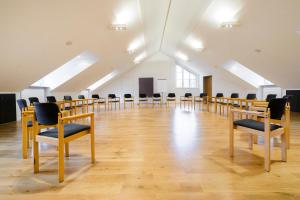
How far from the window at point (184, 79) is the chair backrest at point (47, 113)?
35.6 ft

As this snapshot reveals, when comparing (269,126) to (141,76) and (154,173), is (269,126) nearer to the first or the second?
(154,173)

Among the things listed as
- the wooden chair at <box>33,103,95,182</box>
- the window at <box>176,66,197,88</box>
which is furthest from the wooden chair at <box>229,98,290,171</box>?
the window at <box>176,66,197,88</box>

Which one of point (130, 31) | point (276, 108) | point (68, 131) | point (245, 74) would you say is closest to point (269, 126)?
point (276, 108)

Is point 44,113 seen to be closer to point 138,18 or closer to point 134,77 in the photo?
point 138,18

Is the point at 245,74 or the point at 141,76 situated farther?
the point at 141,76

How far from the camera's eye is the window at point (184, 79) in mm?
12414

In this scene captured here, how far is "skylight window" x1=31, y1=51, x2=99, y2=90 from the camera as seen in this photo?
694 centimetres

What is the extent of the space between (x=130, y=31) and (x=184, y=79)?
24.8ft

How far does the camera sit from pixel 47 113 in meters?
2.01

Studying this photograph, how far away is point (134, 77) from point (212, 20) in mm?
7972

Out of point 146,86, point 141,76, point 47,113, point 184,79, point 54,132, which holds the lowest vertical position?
point 54,132

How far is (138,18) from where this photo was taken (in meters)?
4.89

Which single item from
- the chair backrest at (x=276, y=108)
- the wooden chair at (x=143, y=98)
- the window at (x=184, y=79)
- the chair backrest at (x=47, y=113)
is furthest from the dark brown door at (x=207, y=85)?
the chair backrest at (x=47, y=113)

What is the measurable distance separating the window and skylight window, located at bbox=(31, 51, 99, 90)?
684cm
